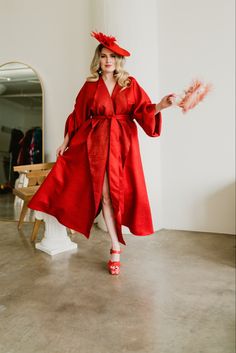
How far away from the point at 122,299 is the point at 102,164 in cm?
77

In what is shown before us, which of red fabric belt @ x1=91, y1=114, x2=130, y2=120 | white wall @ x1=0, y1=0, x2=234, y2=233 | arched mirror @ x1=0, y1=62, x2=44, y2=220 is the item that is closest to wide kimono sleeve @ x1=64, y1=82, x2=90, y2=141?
red fabric belt @ x1=91, y1=114, x2=130, y2=120

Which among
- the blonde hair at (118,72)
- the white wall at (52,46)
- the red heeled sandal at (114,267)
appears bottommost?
the red heeled sandal at (114,267)

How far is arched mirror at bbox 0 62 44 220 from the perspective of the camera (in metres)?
3.51

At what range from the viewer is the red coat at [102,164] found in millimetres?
2176

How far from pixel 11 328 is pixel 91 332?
344 millimetres

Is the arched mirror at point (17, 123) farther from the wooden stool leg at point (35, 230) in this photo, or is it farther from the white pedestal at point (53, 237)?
the white pedestal at point (53, 237)

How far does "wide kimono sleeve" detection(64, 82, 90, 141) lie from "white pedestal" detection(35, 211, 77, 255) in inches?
23.5

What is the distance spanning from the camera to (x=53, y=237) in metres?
2.56

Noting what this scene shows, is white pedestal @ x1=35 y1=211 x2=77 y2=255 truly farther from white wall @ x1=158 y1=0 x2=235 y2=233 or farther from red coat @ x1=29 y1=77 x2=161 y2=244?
white wall @ x1=158 y1=0 x2=235 y2=233

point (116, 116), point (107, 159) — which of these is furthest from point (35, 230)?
point (116, 116)

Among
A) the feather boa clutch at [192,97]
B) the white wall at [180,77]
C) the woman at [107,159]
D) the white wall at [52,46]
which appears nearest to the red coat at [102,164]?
the woman at [107,159]

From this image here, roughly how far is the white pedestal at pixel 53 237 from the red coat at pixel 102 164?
0.62 ft

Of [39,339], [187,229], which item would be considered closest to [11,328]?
[39,339]

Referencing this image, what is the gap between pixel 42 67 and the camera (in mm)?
3477
